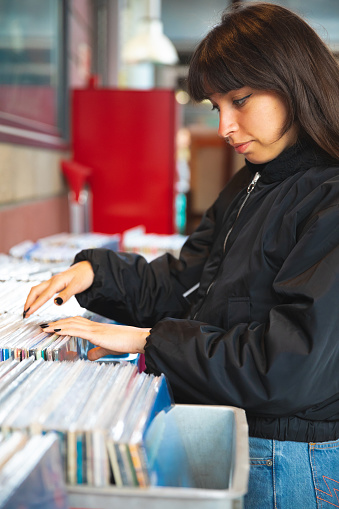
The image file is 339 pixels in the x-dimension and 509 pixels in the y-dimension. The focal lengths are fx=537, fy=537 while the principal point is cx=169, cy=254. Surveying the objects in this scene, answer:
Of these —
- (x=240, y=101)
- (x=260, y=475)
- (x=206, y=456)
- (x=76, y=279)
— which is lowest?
(x=260, y=475)

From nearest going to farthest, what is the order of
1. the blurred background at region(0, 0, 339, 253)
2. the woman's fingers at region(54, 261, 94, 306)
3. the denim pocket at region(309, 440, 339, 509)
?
the denim pocket at region(309, 440, 339, 509) < the woman's fingers at region(54, 261, 94, 306) < the blurred background at region(0, 0, 339, 253)

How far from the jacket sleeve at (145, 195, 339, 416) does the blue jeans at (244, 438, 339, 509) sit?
0.12 metres

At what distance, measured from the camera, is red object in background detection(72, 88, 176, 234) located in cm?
358

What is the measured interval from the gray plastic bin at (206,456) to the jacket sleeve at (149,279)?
25.4 inches

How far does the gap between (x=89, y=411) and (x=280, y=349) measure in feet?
1.11

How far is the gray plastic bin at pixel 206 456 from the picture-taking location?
0.63 meters

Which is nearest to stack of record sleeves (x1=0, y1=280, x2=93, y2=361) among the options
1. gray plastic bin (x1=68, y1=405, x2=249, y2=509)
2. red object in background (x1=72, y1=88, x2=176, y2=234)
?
gray plastic bin (x1=68, y1=405, x2=249, y2=509)

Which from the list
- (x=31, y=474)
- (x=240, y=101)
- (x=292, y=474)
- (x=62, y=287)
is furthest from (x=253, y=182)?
(x=31, y=474)

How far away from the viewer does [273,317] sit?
0.93 meters

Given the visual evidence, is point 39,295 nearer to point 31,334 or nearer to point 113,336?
point 31,334

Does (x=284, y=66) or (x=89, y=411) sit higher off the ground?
(x=284, y=66)

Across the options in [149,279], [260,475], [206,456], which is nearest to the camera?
[206,456]

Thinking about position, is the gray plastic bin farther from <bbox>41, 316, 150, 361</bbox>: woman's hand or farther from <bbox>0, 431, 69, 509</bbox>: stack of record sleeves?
<bbox>41, 316, 150, 361</bbox>: woman's hand

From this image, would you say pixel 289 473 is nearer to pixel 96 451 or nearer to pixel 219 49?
pixel 96 451
